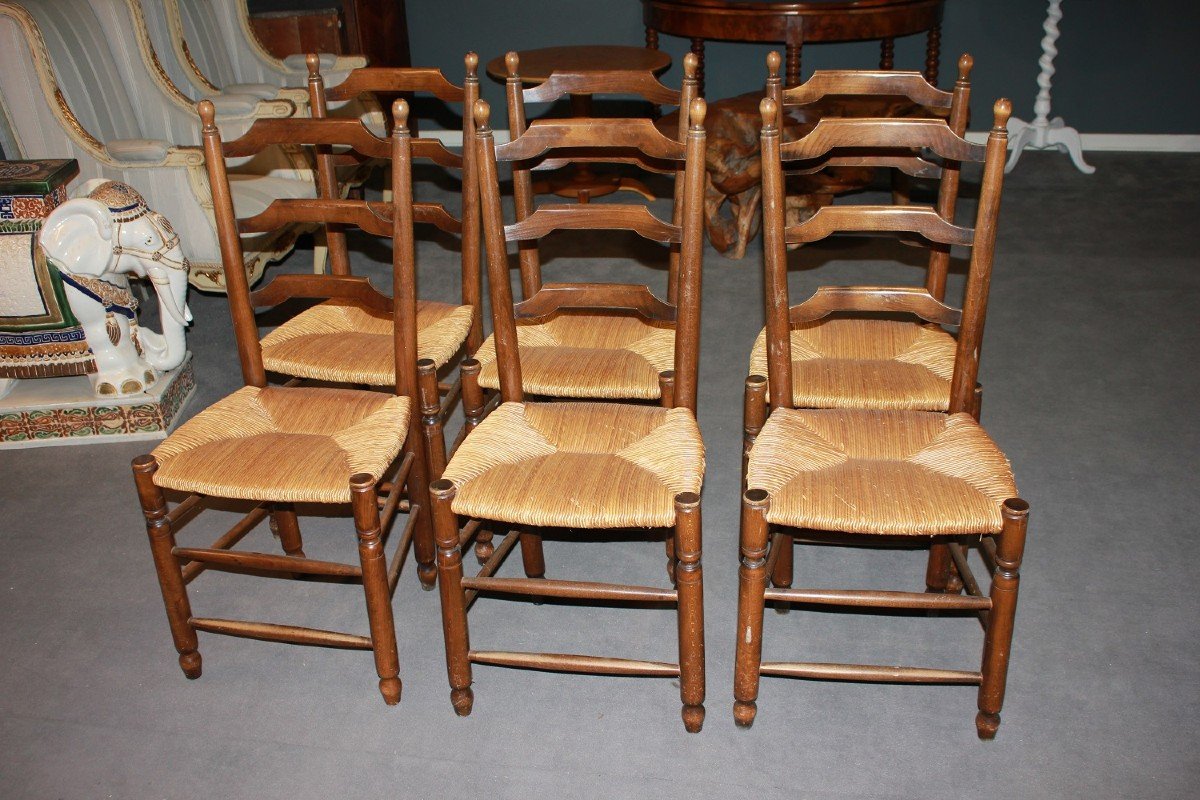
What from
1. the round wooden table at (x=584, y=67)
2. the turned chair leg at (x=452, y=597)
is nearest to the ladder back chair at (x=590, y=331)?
the turned chair leg at (x=452, y=597)

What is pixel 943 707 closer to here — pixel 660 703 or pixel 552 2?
pixel 660 703

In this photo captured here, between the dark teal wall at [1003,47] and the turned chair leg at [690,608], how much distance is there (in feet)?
13.3

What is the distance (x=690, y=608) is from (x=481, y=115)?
925 mm

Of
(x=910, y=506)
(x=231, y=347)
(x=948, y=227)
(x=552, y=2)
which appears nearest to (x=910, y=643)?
(x=910, y=506)

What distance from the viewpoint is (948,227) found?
1888 mm

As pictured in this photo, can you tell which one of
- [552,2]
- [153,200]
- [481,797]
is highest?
[552,2]

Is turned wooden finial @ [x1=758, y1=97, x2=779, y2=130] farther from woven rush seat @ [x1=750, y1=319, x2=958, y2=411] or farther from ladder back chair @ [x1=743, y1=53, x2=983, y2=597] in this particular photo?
woven rush seat @ [x1=750, y1=319, x2=958, y2=411]

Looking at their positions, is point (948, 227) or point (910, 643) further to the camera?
point (910, 643)

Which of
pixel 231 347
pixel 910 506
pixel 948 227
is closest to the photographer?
pixel 910 506

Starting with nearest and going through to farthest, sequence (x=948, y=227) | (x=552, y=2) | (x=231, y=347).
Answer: (x=948, y=227), (x=231, y=347), (x=552, y=2)

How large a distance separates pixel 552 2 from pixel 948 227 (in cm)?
390

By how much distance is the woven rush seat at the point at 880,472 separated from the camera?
171cm

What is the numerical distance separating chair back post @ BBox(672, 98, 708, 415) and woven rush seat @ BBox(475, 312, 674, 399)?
0.34ft

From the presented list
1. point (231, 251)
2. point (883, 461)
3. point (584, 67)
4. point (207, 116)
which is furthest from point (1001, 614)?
point (584, 67)
